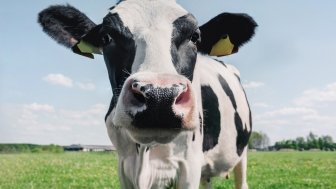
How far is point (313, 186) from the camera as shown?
12945mm

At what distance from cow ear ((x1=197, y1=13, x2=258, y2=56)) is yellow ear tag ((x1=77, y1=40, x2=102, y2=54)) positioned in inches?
49.9

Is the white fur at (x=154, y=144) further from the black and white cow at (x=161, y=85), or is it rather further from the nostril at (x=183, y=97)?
the nostril at (x=183, y=97)

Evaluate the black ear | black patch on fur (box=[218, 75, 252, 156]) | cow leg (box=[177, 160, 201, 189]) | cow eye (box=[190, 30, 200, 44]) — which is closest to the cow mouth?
cow eye (box=[190, 30, 200, 44])

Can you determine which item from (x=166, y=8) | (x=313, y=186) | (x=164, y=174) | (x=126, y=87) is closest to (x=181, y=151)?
(x=164, y=174)

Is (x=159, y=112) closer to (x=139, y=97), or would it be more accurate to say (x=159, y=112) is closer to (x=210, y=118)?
(x=139, y=97)

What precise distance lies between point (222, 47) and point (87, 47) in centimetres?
177

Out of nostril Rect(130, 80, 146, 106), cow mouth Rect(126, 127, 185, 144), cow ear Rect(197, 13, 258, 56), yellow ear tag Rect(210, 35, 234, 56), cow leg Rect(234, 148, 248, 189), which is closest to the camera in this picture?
nostril Rect(130, 80, 146, 106)

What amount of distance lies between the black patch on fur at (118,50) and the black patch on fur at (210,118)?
1901mm

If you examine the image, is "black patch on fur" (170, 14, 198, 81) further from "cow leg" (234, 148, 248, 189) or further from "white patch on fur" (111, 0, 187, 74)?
"cow leg" (234, 148, 248, 189)

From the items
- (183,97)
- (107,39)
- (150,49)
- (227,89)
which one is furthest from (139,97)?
(227,89)

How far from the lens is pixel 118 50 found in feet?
16.0

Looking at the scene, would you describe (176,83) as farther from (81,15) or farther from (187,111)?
(81,15)

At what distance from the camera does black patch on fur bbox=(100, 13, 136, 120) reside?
4.71 m

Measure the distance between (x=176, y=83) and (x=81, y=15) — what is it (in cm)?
261
